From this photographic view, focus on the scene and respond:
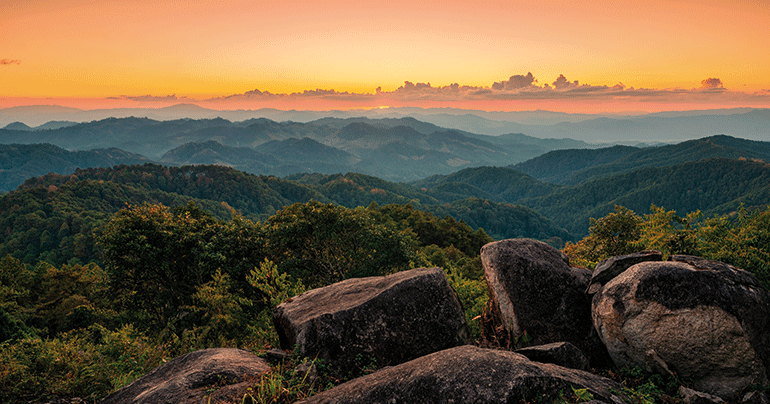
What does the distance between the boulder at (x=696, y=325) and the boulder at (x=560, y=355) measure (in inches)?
48.8

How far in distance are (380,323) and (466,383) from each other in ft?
13.7

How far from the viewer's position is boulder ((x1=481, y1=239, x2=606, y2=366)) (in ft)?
44.3

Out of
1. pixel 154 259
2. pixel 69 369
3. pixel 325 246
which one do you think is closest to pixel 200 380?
pixel 69 369

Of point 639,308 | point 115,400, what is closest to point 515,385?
point 639,308

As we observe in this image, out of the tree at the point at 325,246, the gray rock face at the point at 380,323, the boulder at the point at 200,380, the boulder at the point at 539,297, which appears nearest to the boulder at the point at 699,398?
the boulder at the point at 539,297

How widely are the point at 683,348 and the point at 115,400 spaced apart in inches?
674

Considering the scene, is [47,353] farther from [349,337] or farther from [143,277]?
Answer: [349,337]

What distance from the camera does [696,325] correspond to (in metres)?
10.4

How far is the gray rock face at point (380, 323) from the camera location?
11250 millimetres

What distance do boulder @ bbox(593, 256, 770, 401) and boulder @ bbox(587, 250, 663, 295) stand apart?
58.2 inches

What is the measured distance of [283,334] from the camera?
12.9 m

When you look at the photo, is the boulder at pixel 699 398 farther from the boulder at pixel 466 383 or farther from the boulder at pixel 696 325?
the boulder at pixel 466 383

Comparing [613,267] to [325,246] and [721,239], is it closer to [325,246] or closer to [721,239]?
[721,239]

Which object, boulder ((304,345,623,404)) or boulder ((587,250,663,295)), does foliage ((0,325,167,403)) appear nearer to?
boulder ((304,345,623,404))
